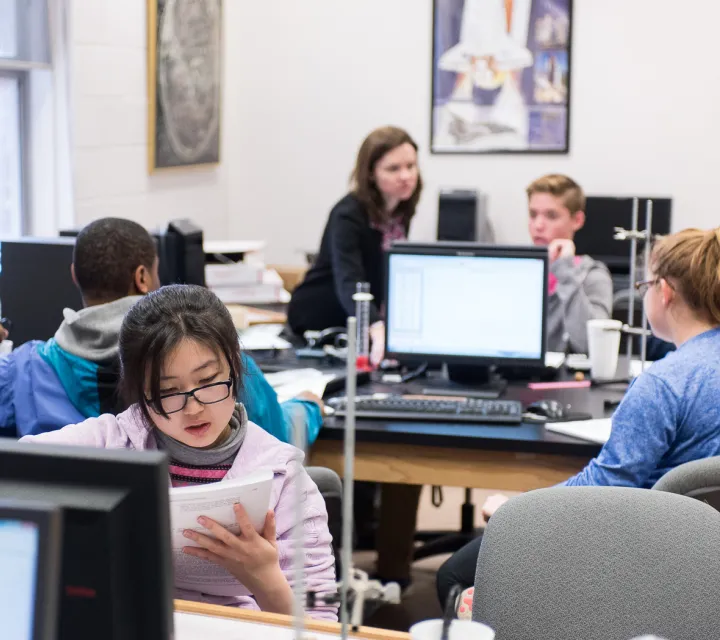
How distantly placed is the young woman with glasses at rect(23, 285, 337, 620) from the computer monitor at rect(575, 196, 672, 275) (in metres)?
3.70

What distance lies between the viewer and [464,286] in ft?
10.4

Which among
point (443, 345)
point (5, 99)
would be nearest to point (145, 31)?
point (5, 99)

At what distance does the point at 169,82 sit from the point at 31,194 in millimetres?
988

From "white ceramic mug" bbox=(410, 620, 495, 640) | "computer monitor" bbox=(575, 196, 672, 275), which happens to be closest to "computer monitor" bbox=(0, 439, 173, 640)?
"white ceramic mug" bbox=(410, 620, 495, 640)

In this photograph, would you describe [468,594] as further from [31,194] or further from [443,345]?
[31,194]

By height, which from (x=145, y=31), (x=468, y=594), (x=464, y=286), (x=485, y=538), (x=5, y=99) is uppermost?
(x=145, y=31)

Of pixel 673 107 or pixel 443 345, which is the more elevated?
pixel 673 107

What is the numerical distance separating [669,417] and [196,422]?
1.00 m

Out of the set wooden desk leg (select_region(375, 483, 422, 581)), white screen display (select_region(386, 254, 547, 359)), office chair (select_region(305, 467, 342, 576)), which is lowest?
wooden desk leg (select_region(375, 483, 422, 581))

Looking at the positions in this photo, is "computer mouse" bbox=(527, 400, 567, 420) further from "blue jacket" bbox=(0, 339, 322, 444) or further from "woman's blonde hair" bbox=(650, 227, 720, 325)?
"blue jacket" bbox=(0, 339, 322, 444)

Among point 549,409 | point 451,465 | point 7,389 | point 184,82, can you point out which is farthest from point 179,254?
point 184,82

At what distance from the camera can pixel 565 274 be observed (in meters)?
3.65

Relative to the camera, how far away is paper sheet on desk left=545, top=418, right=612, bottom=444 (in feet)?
8.95

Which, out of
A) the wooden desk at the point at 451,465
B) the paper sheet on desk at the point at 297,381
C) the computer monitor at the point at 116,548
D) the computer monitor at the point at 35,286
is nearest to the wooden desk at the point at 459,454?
the wooden desk at the point at 451,465
